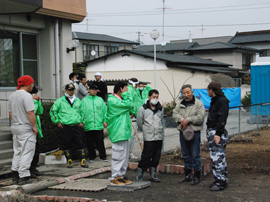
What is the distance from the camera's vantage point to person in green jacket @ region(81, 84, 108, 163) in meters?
9.31

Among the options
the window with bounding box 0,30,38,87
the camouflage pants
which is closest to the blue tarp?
the window with bounding box 0,30,38,87

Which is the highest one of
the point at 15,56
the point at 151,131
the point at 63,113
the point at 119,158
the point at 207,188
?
the point at 15,56

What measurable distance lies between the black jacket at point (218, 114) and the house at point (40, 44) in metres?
7.10

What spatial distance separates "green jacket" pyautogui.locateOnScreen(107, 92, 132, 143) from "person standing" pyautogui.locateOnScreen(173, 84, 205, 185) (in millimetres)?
954

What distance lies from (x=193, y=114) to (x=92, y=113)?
9.48ft

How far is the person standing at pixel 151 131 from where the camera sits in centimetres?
735

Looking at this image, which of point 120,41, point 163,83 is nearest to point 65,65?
point 163,83

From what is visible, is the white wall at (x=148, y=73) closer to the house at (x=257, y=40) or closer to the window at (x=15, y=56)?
the window at (x=15, y=56)

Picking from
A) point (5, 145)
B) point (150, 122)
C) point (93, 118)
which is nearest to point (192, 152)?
point (150, 122)

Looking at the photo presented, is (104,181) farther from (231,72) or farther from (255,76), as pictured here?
(231,72)

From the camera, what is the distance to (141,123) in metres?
7.47

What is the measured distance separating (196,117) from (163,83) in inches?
845

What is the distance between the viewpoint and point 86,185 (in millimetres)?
7207

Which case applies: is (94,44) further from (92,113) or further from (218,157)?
(218,157)
